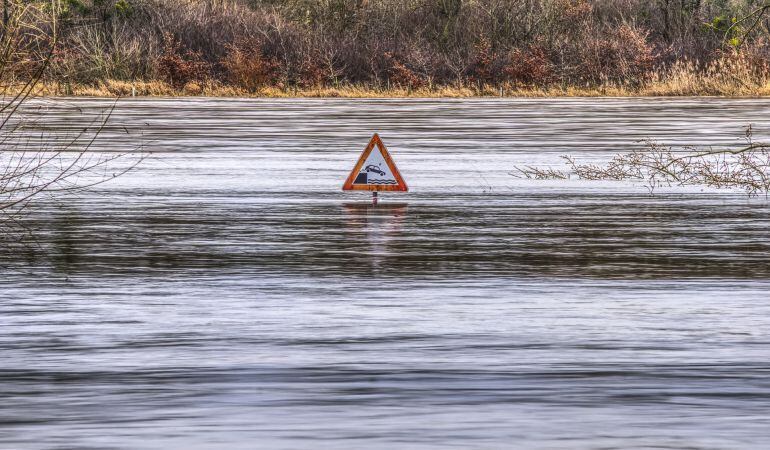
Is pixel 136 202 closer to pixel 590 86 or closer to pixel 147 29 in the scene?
pixel 590 86

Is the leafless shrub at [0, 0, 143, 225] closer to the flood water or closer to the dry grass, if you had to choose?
the flood water

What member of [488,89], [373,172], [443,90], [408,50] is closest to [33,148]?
[373,172]

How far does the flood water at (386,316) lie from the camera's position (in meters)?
7.38

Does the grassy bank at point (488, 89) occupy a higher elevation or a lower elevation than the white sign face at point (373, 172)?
lower

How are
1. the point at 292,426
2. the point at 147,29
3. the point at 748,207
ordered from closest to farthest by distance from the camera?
1. the point at 292,426
2. the point at 748,207
3. the point at 147,29

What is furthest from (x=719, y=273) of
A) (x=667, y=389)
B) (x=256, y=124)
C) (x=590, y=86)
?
(x=590, y=86)

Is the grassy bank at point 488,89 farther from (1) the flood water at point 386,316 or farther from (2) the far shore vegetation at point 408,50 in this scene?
(1) the flood water at point 386,316

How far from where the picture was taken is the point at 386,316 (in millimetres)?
10805

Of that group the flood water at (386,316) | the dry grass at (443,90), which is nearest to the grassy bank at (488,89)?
the dry grass at (443,90)

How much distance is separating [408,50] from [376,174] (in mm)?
47447

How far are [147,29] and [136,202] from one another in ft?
171

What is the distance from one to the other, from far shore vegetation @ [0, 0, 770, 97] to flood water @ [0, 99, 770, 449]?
38044 mm

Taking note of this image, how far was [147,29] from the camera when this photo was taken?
70.9 metres

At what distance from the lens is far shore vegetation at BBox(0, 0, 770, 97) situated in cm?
6141
